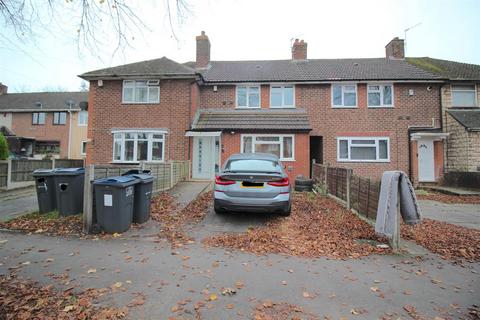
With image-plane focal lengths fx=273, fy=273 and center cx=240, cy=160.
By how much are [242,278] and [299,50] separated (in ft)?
57.6

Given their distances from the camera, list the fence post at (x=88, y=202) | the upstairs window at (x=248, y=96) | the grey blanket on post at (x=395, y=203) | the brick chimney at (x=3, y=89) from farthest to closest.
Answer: the brick chimney at (x=3, y=89), the upstairs window at (x=248, y=96), the fence post at (x=88, y=202), the grey blanket on post at (x=395, y=203)

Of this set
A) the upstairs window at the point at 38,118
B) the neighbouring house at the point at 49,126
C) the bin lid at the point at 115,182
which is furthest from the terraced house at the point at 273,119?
the upstairs window at the point at 38,118

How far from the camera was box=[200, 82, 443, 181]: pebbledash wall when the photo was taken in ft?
47.4

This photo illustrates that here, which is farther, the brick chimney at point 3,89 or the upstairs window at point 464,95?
the brick chimney at point 3,89

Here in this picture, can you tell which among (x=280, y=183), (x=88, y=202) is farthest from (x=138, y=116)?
(x=280, y=183)

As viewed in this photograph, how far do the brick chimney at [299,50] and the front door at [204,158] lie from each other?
8.78 m

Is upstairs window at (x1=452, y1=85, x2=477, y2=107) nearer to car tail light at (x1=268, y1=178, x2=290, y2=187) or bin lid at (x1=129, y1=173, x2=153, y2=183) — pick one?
car tail light at (x1=268, y1=178, x2=290, y2=187)

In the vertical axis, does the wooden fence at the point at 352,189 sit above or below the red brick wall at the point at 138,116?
below

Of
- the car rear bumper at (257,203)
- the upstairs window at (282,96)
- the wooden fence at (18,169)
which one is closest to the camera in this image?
the car rear bumper at (257,203)

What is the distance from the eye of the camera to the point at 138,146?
47.4 feet

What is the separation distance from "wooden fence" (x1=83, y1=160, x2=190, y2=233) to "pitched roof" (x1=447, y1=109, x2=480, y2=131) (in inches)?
543

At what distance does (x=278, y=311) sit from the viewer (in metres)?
2.81

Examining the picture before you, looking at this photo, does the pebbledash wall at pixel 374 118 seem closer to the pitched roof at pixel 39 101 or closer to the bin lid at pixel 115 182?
the bin lid at pixel 115 182

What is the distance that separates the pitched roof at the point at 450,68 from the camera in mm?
15113
